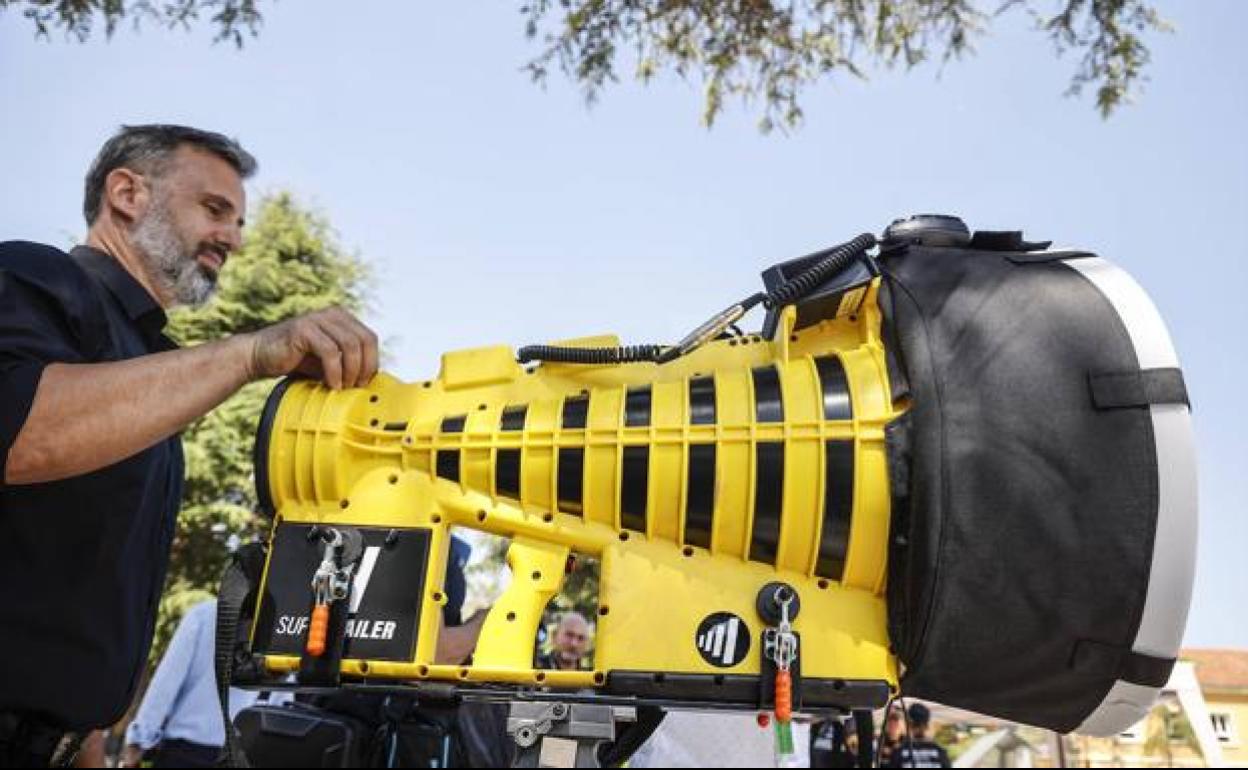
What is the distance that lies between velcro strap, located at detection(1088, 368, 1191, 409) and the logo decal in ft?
2.20

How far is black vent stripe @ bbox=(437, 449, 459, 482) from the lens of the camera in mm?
1727

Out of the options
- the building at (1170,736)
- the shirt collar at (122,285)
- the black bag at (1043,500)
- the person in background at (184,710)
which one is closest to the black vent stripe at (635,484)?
the black bag at (1043,500)

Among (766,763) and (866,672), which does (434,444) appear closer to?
(866,672)

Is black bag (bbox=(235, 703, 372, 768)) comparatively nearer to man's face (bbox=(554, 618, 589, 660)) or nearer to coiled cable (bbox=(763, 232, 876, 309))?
man's face (bbox=(554, 618, 589, 660))

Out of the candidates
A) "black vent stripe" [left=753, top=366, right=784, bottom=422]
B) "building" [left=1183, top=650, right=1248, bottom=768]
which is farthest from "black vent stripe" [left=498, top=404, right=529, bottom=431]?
"building" [left=1183, top=650, right=1248, bottom=768]

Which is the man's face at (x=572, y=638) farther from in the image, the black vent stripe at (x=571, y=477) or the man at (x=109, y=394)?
the black vent stripe at (x=571, y=477)

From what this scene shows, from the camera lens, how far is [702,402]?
163 centimetres

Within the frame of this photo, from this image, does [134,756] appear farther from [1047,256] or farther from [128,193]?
[1047,256]

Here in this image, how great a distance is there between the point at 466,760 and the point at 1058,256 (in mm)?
3669

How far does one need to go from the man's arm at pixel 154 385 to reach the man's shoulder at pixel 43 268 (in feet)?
0.85

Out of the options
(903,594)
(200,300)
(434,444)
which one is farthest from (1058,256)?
(200,300)

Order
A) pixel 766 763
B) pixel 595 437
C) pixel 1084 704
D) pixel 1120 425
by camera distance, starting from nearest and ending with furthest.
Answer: pixel 1120 425, pixel 1084 704, pixel 595 437, pixel 766 763

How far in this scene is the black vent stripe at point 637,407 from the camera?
5.37 ft

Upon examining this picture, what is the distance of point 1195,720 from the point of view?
13023 mm
